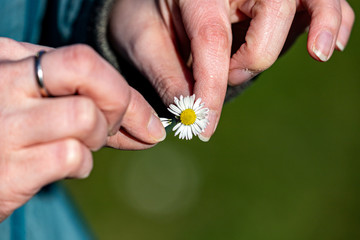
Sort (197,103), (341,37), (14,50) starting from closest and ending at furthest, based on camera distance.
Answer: (14,50) < (197,103) < (341,37)

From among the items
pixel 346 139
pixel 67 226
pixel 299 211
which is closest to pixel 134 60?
pixel 67 226

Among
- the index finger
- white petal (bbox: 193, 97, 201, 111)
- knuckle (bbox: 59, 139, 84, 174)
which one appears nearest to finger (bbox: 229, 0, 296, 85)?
white petal (bbox: 193, 97, 201, 111)

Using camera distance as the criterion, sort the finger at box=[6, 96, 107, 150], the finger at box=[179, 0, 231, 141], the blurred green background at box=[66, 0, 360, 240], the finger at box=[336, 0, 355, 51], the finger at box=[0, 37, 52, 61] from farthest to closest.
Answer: the blurred green background at box=[66, 0, 360, 240] → the finger at box=[336, 0, 355, 51] → the finger at box=[179, 0, 231, 141] → the finger at box=[0, 37, 52, 61] → the finger at box=[6, 96, 107, 150]

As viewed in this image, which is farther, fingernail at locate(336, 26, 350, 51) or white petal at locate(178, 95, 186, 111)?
fingernail at locate(336, 26, 350, 51)

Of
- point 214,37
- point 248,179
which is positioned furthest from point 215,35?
point 248,179

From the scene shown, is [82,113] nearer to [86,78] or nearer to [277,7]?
[86,78]

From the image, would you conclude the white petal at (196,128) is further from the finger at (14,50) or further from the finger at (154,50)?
the finger at (14,50)

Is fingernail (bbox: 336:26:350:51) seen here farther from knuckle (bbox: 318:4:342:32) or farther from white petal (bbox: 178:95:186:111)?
white petal (bbox: 178:95:186:111)

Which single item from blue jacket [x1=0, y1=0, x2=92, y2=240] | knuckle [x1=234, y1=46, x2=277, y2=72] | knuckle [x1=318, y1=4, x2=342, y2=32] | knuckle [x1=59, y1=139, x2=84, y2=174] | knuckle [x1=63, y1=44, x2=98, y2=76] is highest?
knuckle [x1=63, y1=44, x2=98, y2=76]
